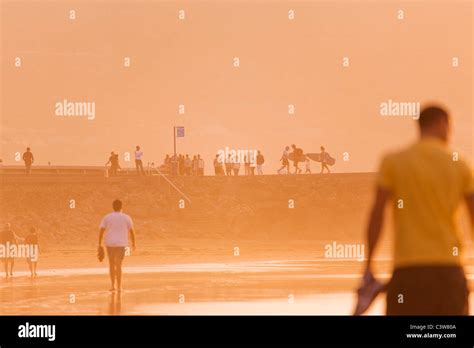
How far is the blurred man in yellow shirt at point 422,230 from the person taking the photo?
7.59 metres

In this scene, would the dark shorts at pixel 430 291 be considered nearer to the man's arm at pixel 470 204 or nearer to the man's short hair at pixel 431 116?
the man's arm at pixel 470 204

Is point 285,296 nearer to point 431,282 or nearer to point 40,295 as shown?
point 40,295

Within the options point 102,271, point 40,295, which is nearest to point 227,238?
point 102,271

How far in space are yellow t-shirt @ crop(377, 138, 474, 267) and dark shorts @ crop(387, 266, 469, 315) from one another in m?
0.06

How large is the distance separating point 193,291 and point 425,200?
14551 mm

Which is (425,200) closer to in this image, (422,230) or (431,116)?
(422,230)

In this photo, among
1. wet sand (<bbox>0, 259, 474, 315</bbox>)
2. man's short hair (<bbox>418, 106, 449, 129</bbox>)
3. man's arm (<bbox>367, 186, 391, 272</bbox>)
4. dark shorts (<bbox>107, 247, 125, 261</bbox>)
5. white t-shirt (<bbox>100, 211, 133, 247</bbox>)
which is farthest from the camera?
dark shorts (<bbox>107, 247, 125, 261</bbox>)

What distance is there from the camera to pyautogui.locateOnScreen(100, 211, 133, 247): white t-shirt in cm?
1891

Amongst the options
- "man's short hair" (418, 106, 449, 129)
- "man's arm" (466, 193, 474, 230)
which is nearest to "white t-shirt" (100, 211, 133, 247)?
"man's short hair" (418, 106, 449, 129)

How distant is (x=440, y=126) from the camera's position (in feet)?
26.2
